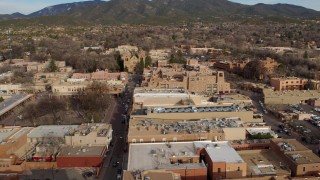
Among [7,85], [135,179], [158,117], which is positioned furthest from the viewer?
[7,85]

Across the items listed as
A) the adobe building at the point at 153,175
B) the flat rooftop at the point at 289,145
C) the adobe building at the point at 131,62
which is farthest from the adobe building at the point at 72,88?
the adobe building at the point at 153,175

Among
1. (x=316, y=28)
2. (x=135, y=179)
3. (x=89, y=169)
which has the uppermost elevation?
(x=316, y=28)

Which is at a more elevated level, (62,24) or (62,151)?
(62,24)

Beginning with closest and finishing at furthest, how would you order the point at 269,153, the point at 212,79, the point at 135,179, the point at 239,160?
the point at 135,179
the point at 239,160
the point at 269,153
the point at 212,79

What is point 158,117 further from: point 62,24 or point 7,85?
point 62,24

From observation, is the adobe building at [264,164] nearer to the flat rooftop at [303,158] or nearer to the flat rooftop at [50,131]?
the flat rooftop at [303,158]

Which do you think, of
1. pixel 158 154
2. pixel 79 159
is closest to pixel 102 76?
pixel 79 159

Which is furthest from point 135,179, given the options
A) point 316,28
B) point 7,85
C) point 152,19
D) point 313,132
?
point 152,19
